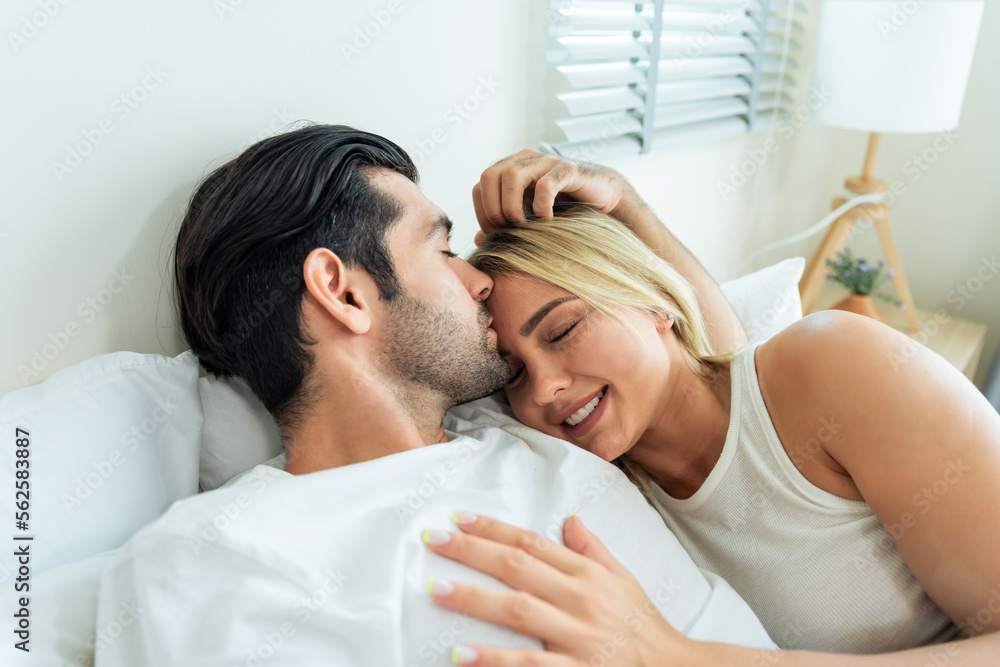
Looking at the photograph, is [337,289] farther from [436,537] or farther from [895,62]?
[895,62]

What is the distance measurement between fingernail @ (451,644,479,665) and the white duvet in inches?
0.8

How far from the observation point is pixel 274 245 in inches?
37.9

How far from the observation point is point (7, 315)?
0.87 meters

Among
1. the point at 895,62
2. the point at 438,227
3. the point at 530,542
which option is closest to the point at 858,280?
the point at 895,62

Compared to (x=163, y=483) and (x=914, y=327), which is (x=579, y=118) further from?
(x=914, y=327)

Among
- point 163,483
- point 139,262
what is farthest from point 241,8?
point 163,483

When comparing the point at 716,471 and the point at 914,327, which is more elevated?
the point at 716,471

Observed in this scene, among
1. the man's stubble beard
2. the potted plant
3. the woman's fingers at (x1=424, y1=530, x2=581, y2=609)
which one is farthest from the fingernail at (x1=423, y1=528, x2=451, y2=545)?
the potted plant

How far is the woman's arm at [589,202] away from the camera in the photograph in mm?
1155

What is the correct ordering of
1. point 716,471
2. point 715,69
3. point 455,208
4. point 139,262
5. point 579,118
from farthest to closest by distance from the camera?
point 715,69 < point 579,118 < point 455,208 < point 716,471 < point 139,262

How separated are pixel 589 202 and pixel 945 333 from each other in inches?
69.2

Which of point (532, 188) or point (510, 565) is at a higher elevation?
point (532, 188)

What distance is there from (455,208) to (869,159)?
169cm

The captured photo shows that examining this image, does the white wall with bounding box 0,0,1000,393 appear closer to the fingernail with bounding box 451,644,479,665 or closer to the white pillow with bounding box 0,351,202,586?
Answer: the white pillow with bounding box 0,351,202,586
